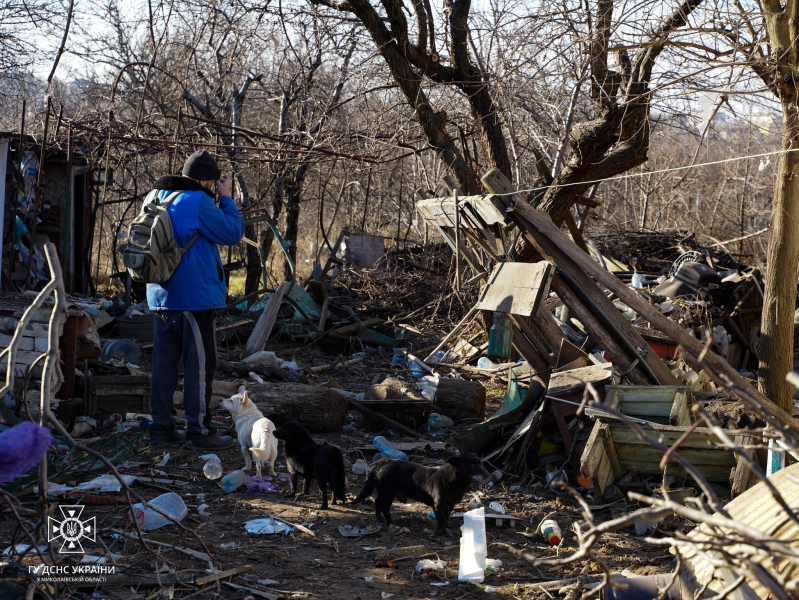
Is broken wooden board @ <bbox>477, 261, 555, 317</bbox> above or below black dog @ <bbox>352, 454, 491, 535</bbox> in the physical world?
above

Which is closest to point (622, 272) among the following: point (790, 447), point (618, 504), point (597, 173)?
point (597, 173)

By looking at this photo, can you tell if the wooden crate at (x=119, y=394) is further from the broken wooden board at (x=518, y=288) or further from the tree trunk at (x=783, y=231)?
the tree trunk at (x=783, y=231)

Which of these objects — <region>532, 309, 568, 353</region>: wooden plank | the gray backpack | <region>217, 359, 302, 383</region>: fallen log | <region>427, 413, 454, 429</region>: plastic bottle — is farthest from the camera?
<region>217, 359, 302, 383</region>: fallen log

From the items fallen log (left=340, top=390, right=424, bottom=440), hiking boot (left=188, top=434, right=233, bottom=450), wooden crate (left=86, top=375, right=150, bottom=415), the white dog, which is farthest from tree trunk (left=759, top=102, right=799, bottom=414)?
wooden crate (left=86, top=375, right=150, bottom=415)

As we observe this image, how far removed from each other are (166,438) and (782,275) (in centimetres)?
530

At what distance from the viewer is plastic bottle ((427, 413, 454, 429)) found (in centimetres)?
724

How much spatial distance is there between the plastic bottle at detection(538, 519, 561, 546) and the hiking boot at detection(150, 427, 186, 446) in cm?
316

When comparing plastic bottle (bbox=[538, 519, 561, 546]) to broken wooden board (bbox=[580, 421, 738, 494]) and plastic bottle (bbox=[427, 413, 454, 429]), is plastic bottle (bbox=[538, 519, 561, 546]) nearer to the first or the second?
broken wooden board (bbox=[580, 421, 738, 494])

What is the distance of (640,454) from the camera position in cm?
516

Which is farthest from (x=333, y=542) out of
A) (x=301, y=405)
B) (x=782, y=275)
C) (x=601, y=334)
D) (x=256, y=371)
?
(x=256, y=371)

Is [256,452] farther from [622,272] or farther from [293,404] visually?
[622,272]

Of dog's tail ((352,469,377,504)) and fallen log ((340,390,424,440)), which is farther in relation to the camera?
fallen log ((340,390,424,440))

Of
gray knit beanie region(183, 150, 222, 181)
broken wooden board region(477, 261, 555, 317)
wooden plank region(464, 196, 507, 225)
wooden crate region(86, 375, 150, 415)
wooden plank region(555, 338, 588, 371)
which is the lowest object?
wooden crate region(86, 375, 150, 415)

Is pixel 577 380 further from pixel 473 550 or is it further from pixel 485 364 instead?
pixel 485 364
